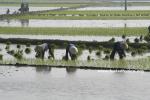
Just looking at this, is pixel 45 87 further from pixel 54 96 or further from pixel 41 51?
pixel 41 51

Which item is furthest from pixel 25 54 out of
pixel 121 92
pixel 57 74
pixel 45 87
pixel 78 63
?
pixel 121 92

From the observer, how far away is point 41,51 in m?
23.9

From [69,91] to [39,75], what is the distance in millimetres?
3369

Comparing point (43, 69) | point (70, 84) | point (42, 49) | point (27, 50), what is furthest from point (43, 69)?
point (27, 50)

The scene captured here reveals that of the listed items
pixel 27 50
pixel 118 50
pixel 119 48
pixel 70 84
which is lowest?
pixel 27 50

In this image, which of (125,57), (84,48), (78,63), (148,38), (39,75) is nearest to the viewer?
(39,75)

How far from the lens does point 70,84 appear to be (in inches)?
725

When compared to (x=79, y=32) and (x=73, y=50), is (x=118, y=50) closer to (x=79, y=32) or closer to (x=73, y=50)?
(x=73, y=50)

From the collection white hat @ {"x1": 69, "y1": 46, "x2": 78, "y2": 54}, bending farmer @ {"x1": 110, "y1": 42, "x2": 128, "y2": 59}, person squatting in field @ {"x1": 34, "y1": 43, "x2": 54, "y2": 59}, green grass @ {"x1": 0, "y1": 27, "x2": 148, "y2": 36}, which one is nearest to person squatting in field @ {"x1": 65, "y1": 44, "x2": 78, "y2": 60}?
white hat @ {"x1": 69, "y1": 46, "x2": 78, "y2": 54}

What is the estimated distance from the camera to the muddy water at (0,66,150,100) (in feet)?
54.1

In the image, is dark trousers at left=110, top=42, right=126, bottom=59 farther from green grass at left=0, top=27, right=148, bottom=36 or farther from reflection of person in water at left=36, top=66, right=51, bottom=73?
green grass at left=0, top=27, right=148, bottom=36

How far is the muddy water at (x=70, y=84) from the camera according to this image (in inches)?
649

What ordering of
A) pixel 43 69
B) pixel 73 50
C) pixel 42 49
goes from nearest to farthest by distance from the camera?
pixel 43 69, pixel 73 50, pixel 42 49

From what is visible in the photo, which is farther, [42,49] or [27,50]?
[27,50]
